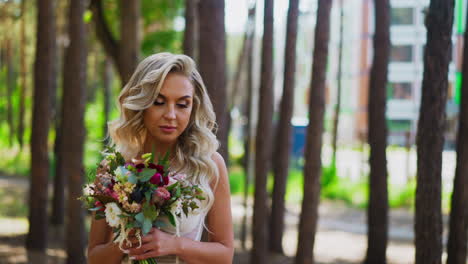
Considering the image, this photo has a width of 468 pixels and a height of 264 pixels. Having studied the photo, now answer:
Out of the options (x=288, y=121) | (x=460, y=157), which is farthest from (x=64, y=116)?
(x=460, y=157)

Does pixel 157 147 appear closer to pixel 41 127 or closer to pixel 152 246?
pixel 152 246

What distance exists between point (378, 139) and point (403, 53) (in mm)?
40725

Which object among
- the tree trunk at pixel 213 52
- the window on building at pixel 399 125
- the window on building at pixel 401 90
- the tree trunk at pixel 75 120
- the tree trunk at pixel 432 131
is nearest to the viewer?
the tree trunk at pixel 432 131

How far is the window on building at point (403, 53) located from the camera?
49375 millimetres

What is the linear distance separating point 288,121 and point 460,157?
4.57 metres

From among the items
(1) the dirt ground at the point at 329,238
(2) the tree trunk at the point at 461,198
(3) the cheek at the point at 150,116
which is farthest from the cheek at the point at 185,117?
Result: (1) the dirt ground at the point at 329,238

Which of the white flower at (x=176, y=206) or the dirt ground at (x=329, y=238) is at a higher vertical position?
the white flower at (x=176, y=206)

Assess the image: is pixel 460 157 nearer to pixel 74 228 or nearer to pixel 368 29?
pixel 74 228

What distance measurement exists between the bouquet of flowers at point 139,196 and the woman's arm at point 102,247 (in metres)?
0.06

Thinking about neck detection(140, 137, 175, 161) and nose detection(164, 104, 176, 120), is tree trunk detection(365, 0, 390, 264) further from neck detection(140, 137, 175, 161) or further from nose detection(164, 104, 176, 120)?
nose detection(164, 104, 176, 120)

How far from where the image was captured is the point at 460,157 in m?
7.91

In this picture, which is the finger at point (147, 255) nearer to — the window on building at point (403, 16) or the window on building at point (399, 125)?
the window on building at point (403, 16)

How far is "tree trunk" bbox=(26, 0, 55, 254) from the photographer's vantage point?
40.3ft

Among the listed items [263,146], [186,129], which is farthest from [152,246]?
[263,146]
